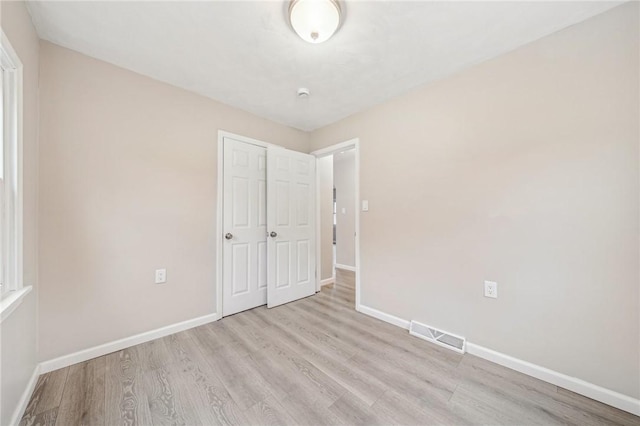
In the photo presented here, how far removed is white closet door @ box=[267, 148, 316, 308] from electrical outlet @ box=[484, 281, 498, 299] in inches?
79.1

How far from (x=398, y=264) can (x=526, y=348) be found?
3.54ft

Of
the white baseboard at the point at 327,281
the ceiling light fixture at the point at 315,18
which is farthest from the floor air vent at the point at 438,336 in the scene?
the ceiling light fixture at the point at 315,18

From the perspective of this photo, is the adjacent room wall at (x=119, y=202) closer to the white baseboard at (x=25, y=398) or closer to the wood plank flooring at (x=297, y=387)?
the white baseboard at (x=25, y=398)

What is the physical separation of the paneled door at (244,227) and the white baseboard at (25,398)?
4.20ft

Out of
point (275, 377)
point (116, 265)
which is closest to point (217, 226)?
point (116, 265)

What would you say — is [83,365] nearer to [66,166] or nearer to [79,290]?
[79,290]

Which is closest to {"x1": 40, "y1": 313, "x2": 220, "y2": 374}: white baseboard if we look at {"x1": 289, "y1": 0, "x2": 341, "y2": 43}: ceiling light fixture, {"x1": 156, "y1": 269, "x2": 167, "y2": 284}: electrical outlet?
{"x1": 156, "y1": 269, "x2": 167, "y2": 284}: electrical outlet

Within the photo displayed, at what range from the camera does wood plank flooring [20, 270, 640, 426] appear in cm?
130

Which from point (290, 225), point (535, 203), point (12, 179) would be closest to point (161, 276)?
point (12, 179)

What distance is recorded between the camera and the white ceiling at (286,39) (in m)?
1.43

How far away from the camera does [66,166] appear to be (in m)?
1.74

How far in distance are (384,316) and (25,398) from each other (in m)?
2.62

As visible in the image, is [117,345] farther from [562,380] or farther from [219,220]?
[562,380]

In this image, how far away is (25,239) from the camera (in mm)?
1415
